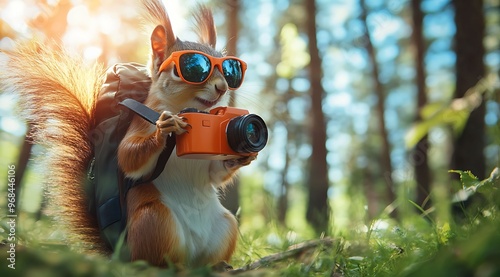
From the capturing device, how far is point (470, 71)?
405cm

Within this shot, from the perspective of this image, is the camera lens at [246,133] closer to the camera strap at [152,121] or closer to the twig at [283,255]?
the camera strap at [152,121]

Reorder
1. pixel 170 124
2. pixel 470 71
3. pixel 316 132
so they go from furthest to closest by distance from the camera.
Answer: pixel 316 132 → pixel 470 71 → pixel 170 124

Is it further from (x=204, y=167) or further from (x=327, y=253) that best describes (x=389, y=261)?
(x=204, y=167)

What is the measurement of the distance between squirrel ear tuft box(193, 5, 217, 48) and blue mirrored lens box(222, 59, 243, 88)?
31 centimetres

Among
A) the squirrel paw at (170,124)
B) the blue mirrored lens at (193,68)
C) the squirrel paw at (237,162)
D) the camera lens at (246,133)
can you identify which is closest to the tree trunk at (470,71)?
the squirrel paw at (237,162)

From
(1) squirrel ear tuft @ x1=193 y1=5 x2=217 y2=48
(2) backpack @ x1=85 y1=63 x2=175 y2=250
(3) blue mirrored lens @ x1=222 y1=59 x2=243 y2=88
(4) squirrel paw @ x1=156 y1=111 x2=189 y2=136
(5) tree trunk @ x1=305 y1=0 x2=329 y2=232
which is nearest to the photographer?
(4) squirrel paw @ x1=156 y1=111 x2=189 y2=136

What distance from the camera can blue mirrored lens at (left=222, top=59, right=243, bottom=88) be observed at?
5.99 ft

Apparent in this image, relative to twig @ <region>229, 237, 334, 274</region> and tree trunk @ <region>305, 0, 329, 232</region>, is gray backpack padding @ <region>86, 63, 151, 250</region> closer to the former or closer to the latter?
twig @ <region>229, 237, 334, 274</region>

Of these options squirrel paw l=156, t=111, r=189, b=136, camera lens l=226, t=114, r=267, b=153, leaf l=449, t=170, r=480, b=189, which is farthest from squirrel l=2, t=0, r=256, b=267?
leaf l=449, t=170, r=480, b=189

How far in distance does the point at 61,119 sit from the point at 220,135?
0.71 m

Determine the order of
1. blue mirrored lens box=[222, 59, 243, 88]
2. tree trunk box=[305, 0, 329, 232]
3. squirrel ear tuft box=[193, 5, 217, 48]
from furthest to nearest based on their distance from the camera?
tree trunk box=[305, 0, 329, 232], squirrel ear tuft box=[193, 5, 217, 48], blue mirrored lens box=[222, 59, 243, 88]

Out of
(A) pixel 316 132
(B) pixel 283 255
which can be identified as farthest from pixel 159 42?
(A) pixel 316 132

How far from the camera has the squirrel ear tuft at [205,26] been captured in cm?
214

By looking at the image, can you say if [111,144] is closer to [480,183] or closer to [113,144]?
[113,144]
